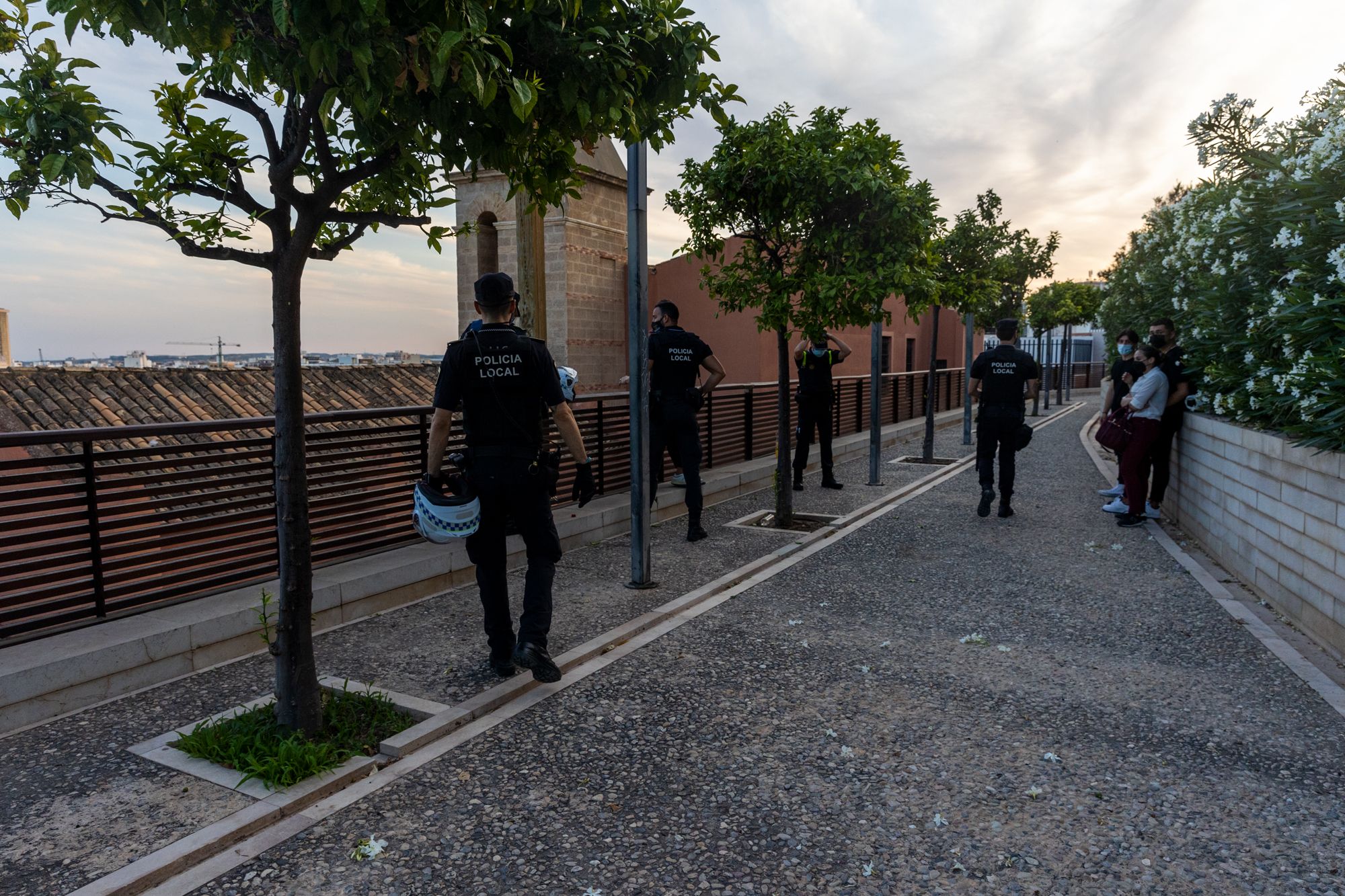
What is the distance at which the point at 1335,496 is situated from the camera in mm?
4871

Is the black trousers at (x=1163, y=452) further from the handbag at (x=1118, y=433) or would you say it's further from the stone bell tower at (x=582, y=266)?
the stone bell tower at (x=582, y=266)

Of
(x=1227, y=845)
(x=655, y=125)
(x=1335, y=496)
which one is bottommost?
(x=1227, y=845)

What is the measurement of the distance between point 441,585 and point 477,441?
2.36 m

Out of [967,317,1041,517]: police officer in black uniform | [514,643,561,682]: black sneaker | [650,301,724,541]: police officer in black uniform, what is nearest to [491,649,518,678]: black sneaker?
[514,643,561,682]: black sneaker

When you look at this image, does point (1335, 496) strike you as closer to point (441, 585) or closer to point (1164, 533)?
point (1164, 533)

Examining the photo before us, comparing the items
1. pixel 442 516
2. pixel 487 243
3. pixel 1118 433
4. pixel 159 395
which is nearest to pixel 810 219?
pixel 1118 433

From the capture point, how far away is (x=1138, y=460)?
8742 mm

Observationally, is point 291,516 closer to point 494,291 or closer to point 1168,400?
point 494,291

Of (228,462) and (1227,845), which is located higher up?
(228,462)

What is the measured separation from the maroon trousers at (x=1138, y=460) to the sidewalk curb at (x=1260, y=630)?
0.37m

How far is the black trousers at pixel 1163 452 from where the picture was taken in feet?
28.9

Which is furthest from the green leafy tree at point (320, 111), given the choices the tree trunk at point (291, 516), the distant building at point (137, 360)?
the distant building at point (137, 360)

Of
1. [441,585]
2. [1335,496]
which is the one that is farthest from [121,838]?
[1335,496]

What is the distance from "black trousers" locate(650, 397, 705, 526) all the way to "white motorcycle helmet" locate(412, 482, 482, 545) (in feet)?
13.3
